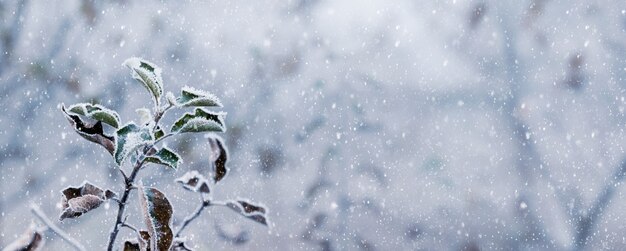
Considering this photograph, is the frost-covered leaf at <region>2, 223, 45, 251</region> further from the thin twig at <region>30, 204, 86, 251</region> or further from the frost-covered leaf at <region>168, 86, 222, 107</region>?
the frost-covered leaf at <region>168, 86, 222, 107</region>

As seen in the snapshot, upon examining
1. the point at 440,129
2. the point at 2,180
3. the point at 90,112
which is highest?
the point at 440,129

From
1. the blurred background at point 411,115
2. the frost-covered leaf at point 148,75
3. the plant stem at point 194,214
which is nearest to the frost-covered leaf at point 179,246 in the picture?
the plant stem at point 194,214

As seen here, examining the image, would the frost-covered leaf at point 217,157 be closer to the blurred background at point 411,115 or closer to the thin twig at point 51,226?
the thin twig at point 51,226

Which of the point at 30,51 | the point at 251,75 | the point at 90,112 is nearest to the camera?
the point at 90,112

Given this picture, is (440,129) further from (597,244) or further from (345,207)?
(597,244)

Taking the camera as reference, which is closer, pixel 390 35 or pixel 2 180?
pixel 2 180

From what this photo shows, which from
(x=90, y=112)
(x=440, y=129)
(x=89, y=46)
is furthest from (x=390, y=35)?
(x=90, y=112)
